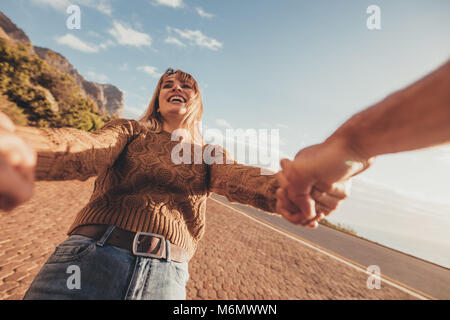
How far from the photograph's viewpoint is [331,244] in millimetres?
10523

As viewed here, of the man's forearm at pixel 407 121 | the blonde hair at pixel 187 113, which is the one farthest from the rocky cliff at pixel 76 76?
the man's forearm at pixel 407 121

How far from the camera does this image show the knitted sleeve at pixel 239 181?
1201mm

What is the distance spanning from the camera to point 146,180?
130 cm

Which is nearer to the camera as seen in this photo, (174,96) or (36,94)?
(174,96)

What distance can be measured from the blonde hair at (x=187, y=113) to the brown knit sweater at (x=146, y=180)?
32 centimetres

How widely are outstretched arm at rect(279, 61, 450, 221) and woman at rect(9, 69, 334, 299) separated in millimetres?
337

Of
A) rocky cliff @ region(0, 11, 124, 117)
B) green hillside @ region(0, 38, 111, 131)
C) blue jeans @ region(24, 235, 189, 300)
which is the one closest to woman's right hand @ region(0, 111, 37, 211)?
blue jeans @ region(24, 235, 189, 300)

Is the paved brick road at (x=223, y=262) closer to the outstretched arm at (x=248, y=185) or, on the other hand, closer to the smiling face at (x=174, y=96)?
the outstretched arm at (x=248, y=185)

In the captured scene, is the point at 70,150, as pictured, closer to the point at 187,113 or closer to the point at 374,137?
the point at 187,113

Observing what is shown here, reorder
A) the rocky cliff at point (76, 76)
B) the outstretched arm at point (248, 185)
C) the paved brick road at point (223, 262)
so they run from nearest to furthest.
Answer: the outstretched arm at point (248, 185), the paved brick road at point (223, 262), the rocky cliff at point (76, 76)

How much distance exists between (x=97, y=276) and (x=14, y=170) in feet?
2.45

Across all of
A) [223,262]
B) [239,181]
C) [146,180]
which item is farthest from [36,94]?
[239,181]

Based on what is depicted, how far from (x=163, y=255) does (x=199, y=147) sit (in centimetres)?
94
